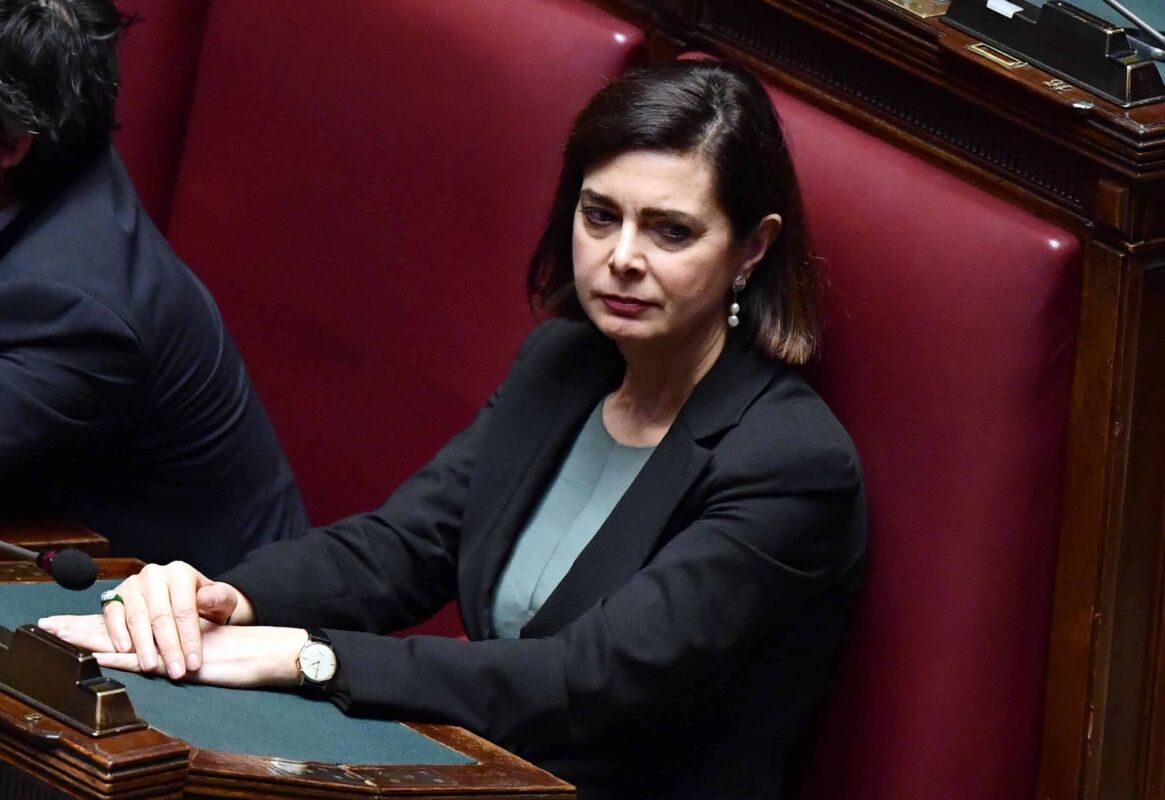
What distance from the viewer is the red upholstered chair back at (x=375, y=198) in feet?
7.95

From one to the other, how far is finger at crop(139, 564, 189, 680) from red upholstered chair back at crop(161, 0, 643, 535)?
31.1 inches

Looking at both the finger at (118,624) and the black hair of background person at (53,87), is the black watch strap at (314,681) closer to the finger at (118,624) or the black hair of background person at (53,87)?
the finger at (118,624)

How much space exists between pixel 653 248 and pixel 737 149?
0.41ft

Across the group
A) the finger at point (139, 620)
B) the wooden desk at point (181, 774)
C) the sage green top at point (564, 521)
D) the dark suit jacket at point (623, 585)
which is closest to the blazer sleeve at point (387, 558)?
the dark suit jacket at point (623, 585)

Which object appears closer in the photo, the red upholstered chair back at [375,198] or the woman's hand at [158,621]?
the woman's hand at [158,621]

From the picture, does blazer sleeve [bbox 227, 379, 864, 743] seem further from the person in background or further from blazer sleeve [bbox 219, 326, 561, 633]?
the person in background

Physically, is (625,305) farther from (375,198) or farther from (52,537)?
(375,198)

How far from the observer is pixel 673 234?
196 cm

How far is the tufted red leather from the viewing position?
2930 mm

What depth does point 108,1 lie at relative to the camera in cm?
232

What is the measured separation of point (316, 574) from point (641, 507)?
0.35 metres

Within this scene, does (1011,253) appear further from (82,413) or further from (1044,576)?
(82,413)

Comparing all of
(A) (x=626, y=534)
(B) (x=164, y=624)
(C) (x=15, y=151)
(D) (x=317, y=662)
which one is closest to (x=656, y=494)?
(A) (x=626, y=534)

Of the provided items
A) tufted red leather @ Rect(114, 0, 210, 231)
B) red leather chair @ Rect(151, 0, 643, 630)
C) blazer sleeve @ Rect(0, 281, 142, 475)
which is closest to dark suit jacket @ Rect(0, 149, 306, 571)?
blazer sleeve @ Rect(0, 281, 142, 475)
